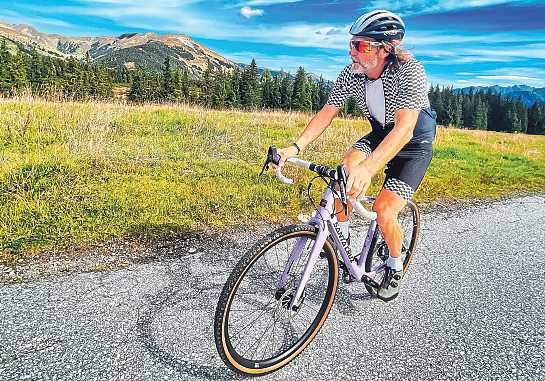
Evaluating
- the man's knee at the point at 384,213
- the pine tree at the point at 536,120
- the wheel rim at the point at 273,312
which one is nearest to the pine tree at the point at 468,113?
the pine tree at the point at 536,120

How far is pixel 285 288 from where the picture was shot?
313 centimetres

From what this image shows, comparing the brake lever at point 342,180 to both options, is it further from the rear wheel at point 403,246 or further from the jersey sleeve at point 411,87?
the rear wheel at point 403,246

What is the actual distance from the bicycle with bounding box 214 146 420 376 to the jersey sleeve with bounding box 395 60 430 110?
0.82 meters

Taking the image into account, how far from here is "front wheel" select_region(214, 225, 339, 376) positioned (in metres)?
2.69

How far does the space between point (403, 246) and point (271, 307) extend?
1.85m

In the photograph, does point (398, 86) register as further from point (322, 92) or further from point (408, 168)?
point (322, 92)

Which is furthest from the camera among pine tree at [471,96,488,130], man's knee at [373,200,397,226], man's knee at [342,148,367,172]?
pine tree at [471,96,488,130]

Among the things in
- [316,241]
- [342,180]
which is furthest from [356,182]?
[316,241]

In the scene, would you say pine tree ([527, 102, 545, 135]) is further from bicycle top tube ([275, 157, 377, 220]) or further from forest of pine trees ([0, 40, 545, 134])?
bicycle top tube ([275, 157, 377, 220])

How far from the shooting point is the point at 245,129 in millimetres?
13664

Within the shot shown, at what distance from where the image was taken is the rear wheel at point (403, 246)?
3.99 m

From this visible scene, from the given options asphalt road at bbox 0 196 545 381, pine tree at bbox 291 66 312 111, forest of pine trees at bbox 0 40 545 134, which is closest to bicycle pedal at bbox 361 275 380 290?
asphalt road at bbox 0 196 545 381

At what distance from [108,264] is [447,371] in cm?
331

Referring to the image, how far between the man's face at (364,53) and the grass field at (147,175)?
3.68 feet
